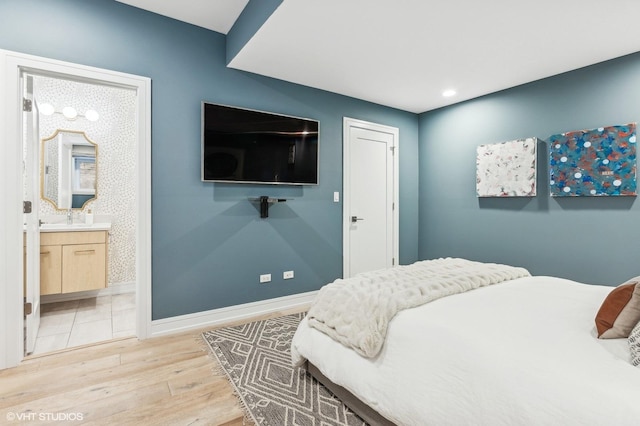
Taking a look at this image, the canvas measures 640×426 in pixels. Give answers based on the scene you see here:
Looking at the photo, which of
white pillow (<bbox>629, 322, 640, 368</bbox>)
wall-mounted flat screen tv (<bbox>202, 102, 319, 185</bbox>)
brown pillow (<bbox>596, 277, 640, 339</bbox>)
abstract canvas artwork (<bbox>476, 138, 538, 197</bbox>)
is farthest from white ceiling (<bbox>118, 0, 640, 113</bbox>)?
white pillow (<bbox>629, 322, 640, 368</bbox>)

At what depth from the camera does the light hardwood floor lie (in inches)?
65.9

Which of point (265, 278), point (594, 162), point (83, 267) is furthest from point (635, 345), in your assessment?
point (83, 267)

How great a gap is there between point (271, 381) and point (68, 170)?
3.64m

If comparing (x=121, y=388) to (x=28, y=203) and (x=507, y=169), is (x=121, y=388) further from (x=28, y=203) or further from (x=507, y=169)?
(x=507, y=169)

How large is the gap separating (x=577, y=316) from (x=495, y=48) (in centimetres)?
220

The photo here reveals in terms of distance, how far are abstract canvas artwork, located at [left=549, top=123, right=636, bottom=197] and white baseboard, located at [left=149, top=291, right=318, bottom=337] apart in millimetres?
2814

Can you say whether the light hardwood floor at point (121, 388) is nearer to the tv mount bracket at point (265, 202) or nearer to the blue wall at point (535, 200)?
the tv mount bracket at point (265, 202)

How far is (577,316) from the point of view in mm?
1444

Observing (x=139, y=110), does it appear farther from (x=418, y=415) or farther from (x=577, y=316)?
(x=577, y=316)

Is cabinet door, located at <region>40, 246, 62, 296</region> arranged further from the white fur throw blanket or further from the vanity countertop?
the white fur throw blanket

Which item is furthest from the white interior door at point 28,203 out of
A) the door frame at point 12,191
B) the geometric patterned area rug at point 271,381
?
the geometric patterned area rug at point 271,381

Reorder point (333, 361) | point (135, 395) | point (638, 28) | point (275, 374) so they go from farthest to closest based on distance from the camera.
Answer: point (638, 28) → point (275, 374) → point (135, 395) → point (333, 361)

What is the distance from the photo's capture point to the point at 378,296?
1669 millimetres

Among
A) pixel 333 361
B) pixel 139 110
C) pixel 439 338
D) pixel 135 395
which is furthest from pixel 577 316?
pixel 139 110
